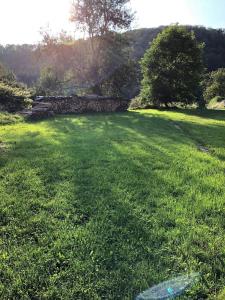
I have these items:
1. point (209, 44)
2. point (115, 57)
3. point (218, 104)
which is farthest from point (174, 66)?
point (209, 44)

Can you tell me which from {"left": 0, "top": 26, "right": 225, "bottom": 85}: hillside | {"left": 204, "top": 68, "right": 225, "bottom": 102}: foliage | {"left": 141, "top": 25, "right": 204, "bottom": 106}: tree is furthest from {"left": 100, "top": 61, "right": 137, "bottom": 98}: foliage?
{"left": 0, "top": 26, "right": 225, "bottom": 85}: hillside

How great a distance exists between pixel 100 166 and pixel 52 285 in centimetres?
434

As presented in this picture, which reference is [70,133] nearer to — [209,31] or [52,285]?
[52,285]

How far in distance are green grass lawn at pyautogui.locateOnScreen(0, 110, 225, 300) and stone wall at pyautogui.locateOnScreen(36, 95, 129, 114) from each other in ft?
46.3

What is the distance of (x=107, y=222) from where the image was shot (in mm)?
5137

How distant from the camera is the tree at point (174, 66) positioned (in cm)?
2911

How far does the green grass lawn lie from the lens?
3.89 metres

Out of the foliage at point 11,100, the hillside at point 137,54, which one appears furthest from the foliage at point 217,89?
the foliage at point 11,100

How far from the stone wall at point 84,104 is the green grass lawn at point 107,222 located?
1411 centimetres

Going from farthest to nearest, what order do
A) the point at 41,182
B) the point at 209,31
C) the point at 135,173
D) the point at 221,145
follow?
the point at 209,31
the point at 221,145
the point at 135,173
the point at 41,182

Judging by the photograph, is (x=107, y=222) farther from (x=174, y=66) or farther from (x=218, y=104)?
(x=218, y=104)

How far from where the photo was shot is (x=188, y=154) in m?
9.38

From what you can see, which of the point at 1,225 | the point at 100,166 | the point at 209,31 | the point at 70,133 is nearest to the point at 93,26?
the point at 70,133

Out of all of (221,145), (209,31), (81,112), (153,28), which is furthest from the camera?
(153,28)
